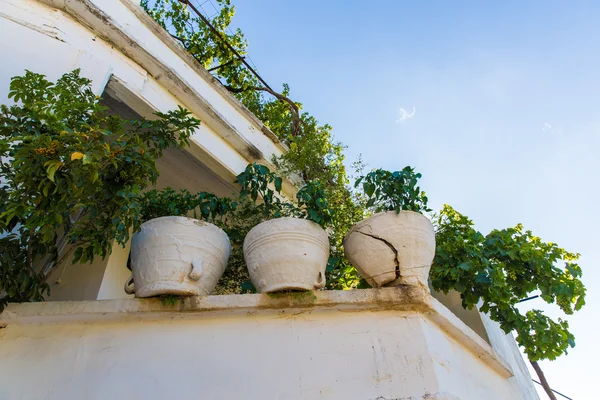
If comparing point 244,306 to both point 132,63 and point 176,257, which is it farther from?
point 132,63

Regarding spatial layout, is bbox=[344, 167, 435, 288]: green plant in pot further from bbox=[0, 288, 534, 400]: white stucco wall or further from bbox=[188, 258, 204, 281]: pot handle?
bbox=[188, 258, 204, 281]: pot handle

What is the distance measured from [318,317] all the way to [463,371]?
0.70 metres

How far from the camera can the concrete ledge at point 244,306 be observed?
2.06 meters

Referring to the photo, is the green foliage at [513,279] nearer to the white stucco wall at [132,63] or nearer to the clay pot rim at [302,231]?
the clay pot rim at [302,231]

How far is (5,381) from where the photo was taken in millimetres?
2020

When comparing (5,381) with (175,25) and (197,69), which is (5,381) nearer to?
(197,69)

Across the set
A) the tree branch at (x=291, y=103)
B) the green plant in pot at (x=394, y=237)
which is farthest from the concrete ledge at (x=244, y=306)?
the tree branch at (x=291, y=103)

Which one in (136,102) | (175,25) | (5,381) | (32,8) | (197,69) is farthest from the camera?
(175,25)

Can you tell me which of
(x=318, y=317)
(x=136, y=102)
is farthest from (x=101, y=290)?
(x=318, y=317)

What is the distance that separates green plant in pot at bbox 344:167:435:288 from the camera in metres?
2.22

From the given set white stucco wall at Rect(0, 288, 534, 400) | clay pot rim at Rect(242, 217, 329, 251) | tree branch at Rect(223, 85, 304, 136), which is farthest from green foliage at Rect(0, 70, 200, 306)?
tree branch at Rect(223, 85, 304, 136)

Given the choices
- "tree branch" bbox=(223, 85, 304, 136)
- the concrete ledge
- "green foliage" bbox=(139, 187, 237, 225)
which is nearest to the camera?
the concrete ledge

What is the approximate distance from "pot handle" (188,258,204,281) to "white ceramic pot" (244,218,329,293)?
0.74ft

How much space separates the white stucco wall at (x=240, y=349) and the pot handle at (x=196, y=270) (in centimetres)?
10
